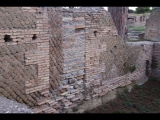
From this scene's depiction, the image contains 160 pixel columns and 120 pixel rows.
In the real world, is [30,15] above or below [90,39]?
above

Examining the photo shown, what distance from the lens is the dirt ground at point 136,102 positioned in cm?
643

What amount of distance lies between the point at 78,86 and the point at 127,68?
8.02ft

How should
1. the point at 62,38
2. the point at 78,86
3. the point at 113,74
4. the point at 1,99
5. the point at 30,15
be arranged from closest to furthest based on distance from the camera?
1. the point at 1,99
2. the point at 30,15
3. the point at 62,38
4. the point at 78,86
5. the point at 113,74

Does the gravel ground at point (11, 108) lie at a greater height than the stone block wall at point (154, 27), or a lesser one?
lesser

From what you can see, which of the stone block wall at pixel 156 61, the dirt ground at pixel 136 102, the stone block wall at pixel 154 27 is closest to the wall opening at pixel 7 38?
the dirt ground at pixel 136 102

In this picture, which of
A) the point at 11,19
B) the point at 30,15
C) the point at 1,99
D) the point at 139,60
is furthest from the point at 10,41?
the point at 139,60

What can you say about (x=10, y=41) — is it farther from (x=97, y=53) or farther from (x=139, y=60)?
(x=139, y=60)

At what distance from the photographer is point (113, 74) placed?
23.3 ft

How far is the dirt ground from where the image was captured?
643 cm

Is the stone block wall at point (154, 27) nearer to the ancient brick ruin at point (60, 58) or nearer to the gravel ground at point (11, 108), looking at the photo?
the ancient brick ruin at point (60, 58)

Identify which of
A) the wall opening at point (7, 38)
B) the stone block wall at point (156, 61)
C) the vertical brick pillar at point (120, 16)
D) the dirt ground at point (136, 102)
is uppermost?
the vertical brick pillar at point (120, 16)

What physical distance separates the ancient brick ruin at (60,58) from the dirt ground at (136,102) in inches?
12.2

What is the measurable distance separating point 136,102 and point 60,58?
3038 mm

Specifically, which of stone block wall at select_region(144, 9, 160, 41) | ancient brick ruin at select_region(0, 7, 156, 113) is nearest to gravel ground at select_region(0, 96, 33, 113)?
ancient brick ruin at select_region(0, 7, 156, 113)
